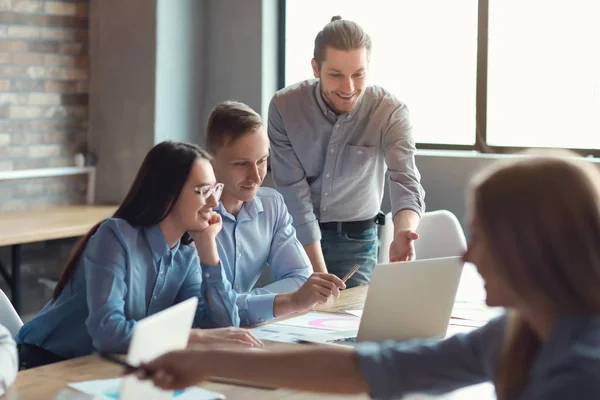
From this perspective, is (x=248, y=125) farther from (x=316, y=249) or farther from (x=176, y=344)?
(x=176, y=344)

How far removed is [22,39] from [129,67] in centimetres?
56

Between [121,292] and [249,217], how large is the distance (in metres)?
0.71

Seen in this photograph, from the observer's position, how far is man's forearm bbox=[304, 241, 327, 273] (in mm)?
2938

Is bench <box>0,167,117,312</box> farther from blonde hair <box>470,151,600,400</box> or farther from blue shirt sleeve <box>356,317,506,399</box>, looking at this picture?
blonde hair <box>470,151,600,400</box>

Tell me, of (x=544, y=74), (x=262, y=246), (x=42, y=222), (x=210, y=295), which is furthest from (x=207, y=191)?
(x=544, y=74)

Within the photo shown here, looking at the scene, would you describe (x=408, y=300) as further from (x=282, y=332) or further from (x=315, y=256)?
(x=315, y=256)

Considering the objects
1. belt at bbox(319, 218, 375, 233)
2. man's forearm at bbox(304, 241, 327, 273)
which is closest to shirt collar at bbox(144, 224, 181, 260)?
man's forearm at bbox(304, 241, 327, 273)

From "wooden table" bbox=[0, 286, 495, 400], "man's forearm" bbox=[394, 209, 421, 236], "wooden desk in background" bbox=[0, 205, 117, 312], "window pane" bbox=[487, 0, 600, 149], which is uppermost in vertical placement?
"window pane" bbox=[487, 0, 600, 149]

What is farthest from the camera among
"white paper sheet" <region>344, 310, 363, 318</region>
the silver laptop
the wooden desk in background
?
the wooden desk in background

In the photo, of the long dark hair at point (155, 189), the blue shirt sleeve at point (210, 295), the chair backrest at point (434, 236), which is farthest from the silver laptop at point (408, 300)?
the chair backrest at point (434, 236)

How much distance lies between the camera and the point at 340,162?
316 cm

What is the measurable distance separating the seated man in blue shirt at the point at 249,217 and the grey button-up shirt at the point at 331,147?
0.36 meters

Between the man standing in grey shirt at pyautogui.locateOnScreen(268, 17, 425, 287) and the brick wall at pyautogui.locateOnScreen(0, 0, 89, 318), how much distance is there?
5.75ft

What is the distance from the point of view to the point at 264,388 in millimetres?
1702
